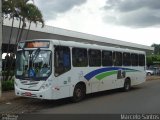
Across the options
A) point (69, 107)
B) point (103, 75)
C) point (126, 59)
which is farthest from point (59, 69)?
point (126, 59)

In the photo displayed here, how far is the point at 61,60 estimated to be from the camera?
1453 cm

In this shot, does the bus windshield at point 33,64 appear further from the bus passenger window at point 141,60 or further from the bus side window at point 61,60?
the bus passenger window at point 141,60

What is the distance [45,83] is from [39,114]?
1.96 metres

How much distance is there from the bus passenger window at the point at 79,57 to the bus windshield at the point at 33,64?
173cm

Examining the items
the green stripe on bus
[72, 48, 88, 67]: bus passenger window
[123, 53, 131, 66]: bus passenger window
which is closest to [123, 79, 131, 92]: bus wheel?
[123, 53, 131, 66]: bus passenger window

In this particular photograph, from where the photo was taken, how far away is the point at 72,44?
15.5 metres

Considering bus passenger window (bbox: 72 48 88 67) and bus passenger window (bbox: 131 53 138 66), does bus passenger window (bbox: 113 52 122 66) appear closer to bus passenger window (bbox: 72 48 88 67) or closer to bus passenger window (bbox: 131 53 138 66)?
bus passenger window (bbox: 131 53 138 66)

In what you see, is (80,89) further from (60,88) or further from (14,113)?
(14,113)

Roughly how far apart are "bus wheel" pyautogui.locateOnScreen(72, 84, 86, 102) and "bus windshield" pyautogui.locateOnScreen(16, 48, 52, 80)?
2154 mm

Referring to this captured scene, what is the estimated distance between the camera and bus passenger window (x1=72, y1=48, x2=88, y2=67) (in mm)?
15524

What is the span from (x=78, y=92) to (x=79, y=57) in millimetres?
1658

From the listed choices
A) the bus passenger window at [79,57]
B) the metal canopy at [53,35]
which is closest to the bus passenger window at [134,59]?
the bus passenger window at [79,57]

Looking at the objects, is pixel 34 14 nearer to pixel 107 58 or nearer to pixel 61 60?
pixel 107 58

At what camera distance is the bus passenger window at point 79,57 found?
1552 cm
